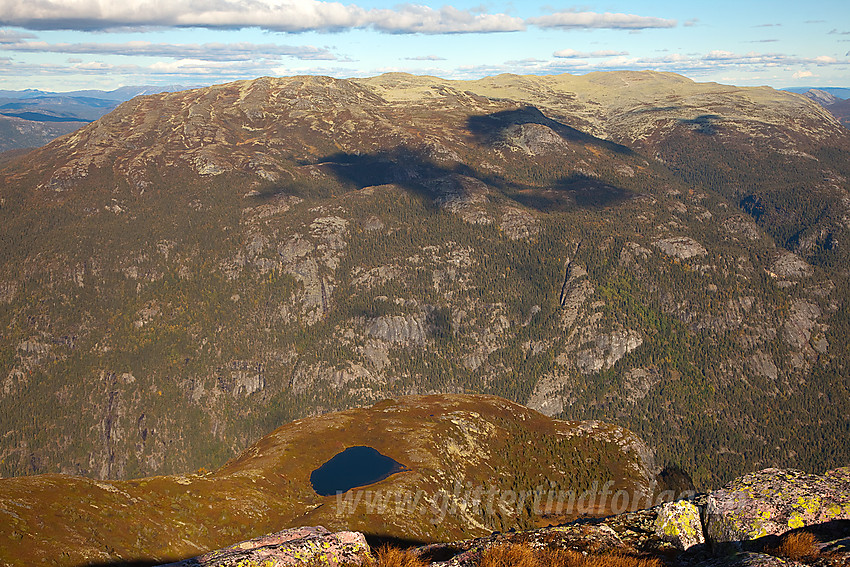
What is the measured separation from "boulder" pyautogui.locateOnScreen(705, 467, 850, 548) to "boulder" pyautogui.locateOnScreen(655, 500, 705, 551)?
0.62 m

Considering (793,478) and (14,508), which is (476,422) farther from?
(793,478)

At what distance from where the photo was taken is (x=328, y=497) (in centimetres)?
11238

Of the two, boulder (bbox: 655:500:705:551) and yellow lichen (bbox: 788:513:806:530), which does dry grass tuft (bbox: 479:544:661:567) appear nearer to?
boulder (bbox: 655:500:705:551)

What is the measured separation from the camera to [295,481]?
12000 cm

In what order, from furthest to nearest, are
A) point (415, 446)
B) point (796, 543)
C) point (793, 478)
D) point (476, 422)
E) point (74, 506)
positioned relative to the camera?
point (476, 422) → point (415, 446) → point (74, 506) → point (793, 478) → point (796, 543)

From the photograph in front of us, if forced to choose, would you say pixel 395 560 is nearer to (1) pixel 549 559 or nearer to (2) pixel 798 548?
(1) pixel 549 559

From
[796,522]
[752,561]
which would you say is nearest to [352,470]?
[796,522]

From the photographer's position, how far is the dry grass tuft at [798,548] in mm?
23031

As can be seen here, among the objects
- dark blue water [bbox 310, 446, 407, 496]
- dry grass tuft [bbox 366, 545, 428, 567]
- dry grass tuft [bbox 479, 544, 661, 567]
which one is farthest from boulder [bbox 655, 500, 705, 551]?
dark blue water [bbox 310, 446, 407, 496]

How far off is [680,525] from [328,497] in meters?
94.8

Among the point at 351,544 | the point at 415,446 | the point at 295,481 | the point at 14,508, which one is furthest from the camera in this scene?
the point at 415,446

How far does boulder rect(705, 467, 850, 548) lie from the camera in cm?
2830

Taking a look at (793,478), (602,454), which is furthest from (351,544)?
(602,454)

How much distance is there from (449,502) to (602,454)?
306 ft
